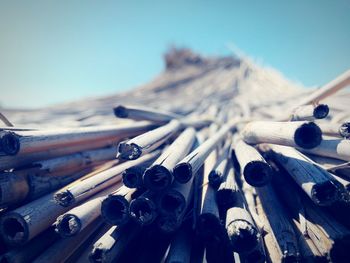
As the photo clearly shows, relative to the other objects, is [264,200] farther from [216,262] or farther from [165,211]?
[165,211]

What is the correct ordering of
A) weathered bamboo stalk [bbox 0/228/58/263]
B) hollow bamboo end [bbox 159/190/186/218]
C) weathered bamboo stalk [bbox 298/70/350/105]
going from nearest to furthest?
weathered bamboo stalk [bbox 0/228/58/263] < hollow bamboo end [bbox 159/190/186/218] < weathered bamboo stalk [bbox 298/70/350/105]

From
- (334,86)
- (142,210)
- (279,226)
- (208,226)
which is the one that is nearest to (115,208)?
(142,210)

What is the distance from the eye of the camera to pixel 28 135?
2123 mm

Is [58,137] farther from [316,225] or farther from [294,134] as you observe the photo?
[316,225]

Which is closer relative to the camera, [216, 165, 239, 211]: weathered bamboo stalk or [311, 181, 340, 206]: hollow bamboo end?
[311, 181, 340, 206]: hollow bamboo end

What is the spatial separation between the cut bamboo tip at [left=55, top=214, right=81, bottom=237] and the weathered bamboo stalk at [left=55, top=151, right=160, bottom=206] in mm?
137

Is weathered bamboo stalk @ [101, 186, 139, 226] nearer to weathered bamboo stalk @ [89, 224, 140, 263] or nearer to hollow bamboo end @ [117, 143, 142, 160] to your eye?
weathered bamboo stalk @ [89, 224, 140, 263]

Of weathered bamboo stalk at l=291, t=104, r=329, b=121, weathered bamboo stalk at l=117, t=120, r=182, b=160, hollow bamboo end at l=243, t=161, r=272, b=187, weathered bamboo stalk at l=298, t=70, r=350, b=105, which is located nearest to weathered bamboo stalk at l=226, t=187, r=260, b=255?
hollow bamboo end at l=243, t=161, r=272, b=187

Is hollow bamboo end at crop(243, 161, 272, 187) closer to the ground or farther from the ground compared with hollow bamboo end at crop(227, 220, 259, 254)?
farther from the ground

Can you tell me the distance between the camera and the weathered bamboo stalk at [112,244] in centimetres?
184

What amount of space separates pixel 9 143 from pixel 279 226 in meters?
2.10

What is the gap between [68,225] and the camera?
1951mm

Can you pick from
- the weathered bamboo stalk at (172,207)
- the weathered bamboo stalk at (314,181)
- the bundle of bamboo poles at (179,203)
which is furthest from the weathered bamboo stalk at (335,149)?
the weathered bamboo stalk at (172,207)

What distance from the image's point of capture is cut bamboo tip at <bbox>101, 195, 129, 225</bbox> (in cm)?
201
